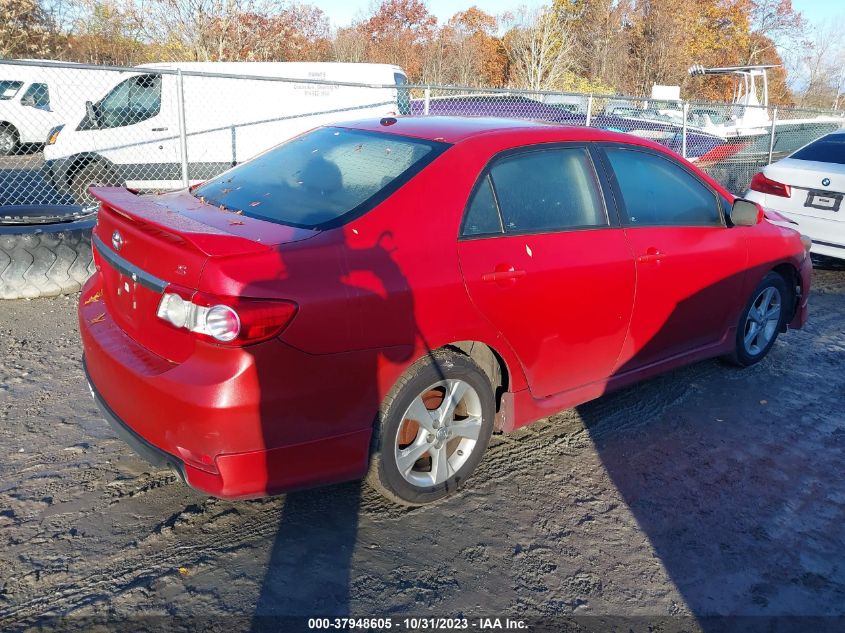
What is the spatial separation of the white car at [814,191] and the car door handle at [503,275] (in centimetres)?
537

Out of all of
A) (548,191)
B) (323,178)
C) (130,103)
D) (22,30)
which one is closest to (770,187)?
(548,191)

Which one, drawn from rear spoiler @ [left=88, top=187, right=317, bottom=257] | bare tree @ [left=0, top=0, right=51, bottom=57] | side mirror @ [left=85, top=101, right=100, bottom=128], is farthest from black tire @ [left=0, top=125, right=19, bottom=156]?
rear spoiler @ [left=88, top=187, right=317, bottom=257]

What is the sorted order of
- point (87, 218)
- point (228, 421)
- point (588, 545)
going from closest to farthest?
1. point (228, 421)
2. point (588, 545)
3. point (87, 218)

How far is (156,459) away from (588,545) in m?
1.85

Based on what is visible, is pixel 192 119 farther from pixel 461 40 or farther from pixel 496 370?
pixel 461 40

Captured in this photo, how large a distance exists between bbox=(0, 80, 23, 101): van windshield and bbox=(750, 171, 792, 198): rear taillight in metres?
16.6

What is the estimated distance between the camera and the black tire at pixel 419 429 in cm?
300

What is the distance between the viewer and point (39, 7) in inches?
1025

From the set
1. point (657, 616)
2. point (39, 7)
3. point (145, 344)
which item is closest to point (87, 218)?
point (145, 344)

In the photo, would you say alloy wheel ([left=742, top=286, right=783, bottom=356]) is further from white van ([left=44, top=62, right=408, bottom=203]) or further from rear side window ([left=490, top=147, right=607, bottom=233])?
white van ([left=44, top=62, right=408, bottom=203])

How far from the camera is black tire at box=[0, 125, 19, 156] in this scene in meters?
16.2

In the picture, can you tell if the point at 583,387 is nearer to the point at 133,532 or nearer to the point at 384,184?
the point at 384,184

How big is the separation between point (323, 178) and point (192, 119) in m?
8.54

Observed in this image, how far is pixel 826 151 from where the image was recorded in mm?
7824
